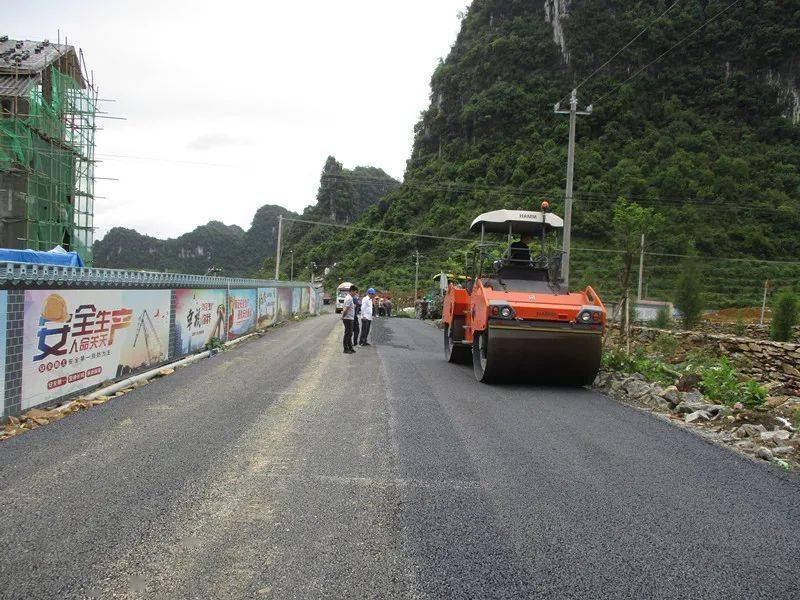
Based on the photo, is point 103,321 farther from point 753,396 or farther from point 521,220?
point 753,396

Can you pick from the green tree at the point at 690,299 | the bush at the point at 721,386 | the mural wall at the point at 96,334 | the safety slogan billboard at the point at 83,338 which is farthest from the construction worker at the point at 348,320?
the green tree at the point at 690,299

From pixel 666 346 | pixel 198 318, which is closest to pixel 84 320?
pixel 198 318

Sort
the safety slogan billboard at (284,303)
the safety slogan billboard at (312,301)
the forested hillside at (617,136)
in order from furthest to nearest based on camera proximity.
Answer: the forested hillside at (617,136), the safety slogan billboard at (312,301), the safety slogan billboard at (284,303)

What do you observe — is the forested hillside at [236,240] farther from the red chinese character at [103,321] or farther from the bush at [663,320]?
the red chinese character at [103,321]

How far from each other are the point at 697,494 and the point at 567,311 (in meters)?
4.26

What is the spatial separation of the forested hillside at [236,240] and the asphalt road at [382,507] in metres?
59.4

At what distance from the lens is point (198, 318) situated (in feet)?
40.8

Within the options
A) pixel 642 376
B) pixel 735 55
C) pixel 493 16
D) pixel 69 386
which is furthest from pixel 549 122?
pixel 69 386

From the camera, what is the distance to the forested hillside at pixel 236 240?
2867 inches

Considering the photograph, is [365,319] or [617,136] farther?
[617,136]

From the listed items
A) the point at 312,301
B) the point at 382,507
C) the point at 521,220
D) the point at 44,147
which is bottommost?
the point at 312,301

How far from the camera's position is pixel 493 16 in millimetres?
89562

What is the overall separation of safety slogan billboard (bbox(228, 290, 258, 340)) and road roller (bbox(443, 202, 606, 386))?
7497 millimetres

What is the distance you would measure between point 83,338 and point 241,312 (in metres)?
9.70
